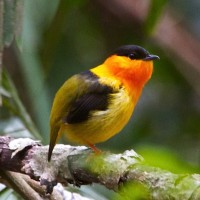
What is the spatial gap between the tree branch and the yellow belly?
0.65 ft

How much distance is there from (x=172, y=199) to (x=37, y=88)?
159 cm

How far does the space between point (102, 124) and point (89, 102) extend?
100 mm

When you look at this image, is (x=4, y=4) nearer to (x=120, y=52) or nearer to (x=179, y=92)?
(x=120, y=52)

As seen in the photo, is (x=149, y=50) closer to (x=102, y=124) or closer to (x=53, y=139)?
(x=102, y=124)

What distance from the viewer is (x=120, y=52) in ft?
9.05

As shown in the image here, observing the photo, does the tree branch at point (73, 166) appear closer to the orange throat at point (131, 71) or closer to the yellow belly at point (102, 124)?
the yellow belly at point (102, 124)

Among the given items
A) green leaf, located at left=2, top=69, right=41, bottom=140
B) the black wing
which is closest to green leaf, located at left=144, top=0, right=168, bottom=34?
the black wing

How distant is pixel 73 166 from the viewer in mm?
1873

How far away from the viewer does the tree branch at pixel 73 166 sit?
1.54 metres

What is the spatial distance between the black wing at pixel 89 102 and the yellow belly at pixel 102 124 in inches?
0.9

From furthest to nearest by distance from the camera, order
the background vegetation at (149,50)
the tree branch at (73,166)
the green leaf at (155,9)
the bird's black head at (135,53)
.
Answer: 1. the background vegetation at (149,50)
2. the green leaf at (155,9)
3. the bird's black head at (135,53)
4. the tree branch at (73,166)

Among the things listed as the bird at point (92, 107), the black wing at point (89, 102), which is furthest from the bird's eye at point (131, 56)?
the black wing at point (89, 102)

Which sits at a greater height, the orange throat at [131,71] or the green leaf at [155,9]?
the green leaf at [155,9]

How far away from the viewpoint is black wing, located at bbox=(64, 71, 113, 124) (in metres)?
2.25
